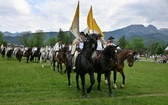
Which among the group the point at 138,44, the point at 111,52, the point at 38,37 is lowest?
the point at 111,52

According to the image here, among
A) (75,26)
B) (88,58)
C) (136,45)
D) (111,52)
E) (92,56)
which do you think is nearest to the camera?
(88,58)

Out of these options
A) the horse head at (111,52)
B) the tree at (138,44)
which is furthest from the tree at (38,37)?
the horse head at (111,52)

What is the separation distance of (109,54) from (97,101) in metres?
2.77

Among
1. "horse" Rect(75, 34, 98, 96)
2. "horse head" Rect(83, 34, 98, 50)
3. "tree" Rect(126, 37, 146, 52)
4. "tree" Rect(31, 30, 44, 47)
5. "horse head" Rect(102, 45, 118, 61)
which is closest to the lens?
"horse head" Rect(83, 34, 98, 50)

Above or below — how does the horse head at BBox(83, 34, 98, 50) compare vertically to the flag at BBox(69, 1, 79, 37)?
below

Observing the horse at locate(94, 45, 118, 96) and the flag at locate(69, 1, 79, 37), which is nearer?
the horse at locate(94, 45, 118, 96)

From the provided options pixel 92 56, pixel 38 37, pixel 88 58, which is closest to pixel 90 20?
pixel 92 56

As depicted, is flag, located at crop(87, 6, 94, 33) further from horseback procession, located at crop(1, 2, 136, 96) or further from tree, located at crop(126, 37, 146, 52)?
tree, located at crop(126, 37, 146, 52)

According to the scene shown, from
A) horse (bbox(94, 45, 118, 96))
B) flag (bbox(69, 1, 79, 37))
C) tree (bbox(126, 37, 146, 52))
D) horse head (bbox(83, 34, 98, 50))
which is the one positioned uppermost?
tree (bbox(126, 37, 146, 52))

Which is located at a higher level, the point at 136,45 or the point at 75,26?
the point at 136,45

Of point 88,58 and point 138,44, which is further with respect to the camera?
point 138,44

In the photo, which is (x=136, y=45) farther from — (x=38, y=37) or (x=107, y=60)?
(x=107, y=60)

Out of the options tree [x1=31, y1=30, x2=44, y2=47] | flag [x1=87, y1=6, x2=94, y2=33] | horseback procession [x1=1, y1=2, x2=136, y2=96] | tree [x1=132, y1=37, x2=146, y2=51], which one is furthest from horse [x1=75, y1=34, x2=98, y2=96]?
tree [x1=132, y1=37, x2=146, y2=51]

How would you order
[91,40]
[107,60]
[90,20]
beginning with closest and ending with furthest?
[91,40] → [107,60] → [90,20]
